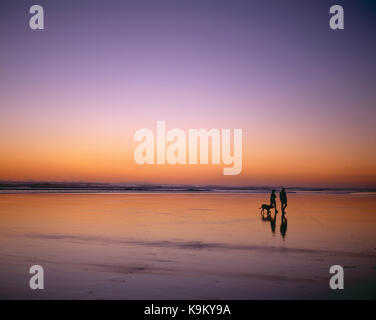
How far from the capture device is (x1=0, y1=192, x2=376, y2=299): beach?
8.59 metres

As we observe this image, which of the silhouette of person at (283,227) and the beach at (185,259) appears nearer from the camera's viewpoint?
the beach at (185,259)

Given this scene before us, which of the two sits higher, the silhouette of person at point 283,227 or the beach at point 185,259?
the beach at point 185,259

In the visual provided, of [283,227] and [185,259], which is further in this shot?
[283,227]

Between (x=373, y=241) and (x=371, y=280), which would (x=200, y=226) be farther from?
(x=371, y=280)

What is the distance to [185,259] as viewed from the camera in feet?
37.8

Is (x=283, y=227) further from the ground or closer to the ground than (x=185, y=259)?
closer to the ground

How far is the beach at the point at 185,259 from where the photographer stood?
8.59 m

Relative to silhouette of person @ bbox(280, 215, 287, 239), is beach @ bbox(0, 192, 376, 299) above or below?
above

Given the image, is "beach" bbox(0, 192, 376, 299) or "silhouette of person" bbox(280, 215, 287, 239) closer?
"beach" bbox(0, 192, 376, 299)
